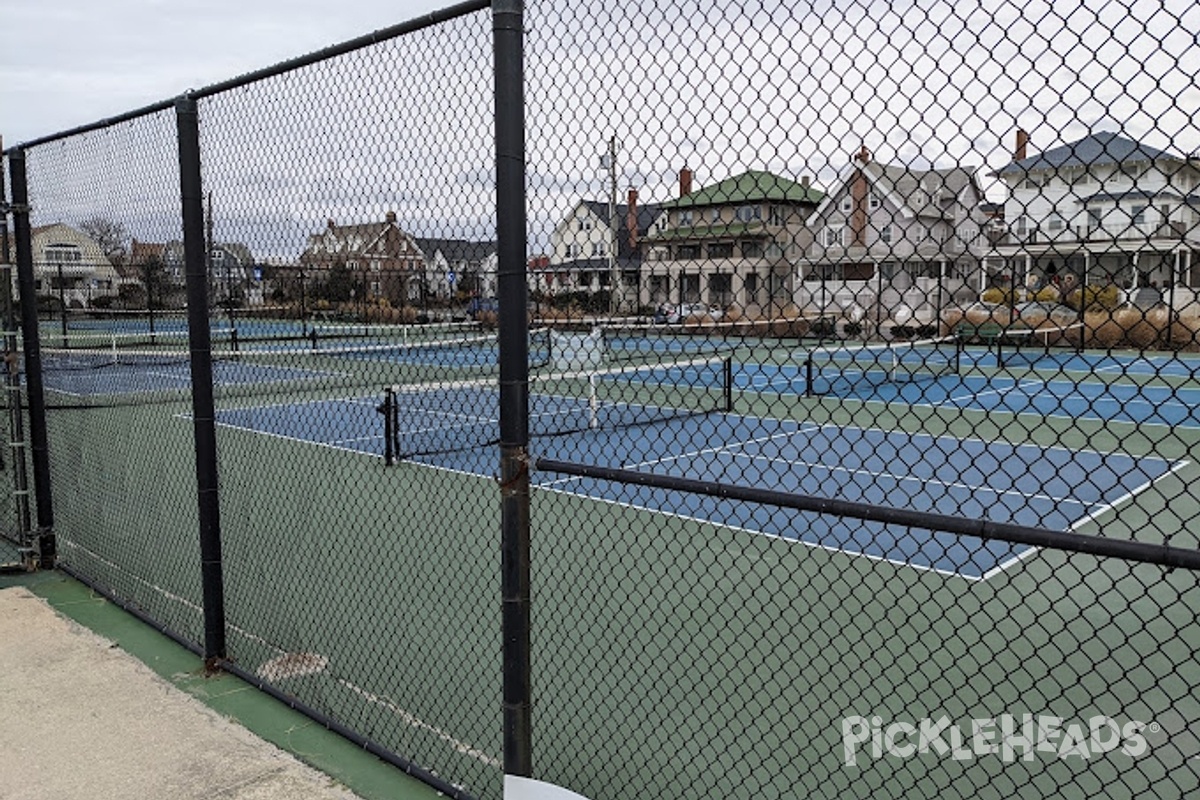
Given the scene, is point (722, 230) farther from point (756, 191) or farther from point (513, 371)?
point (513, 371)

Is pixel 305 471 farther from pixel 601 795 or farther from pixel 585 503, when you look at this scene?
pixel 601 795

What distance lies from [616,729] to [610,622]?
1.50m

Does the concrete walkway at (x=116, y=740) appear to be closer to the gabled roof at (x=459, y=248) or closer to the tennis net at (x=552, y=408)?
the gabled roof at (x=459, y=248)

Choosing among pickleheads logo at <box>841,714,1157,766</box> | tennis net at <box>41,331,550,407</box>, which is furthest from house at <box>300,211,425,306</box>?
tennis net at <box>41,331,550,407</box>

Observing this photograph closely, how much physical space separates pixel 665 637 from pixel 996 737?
2.04m

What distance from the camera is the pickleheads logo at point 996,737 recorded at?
14.9 ft

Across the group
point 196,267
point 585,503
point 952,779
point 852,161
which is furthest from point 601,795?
point 585,503

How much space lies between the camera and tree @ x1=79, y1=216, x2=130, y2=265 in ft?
21.9

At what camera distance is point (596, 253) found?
4.46m

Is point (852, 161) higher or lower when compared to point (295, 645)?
higher

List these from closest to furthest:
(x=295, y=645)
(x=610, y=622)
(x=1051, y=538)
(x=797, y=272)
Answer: (x=1051, y=538)
(x=797, y=272)
(x=295, y=645)
(x=610, y=622)

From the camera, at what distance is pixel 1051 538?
2.41 m

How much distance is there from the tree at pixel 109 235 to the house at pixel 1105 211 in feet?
19.0

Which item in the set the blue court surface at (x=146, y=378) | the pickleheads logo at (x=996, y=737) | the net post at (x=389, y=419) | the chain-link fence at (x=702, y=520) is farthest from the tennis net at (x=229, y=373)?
the pickleheads logo at (x=996, y=737)
